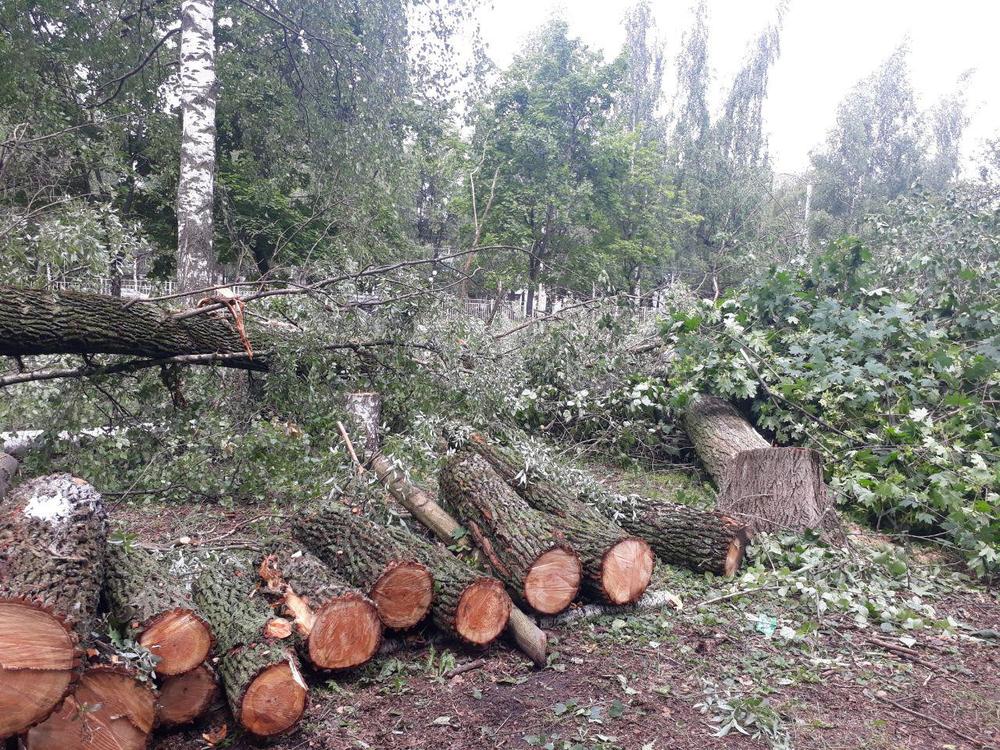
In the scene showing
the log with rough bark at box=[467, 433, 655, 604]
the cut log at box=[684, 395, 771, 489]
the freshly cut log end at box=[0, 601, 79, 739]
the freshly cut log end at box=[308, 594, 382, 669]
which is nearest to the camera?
the freshly cut log end at box=[0, 601, 79, 739]

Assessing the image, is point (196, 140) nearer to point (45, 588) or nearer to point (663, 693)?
point (45, 588)

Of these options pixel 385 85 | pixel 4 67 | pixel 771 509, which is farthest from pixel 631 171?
pixel 771 509

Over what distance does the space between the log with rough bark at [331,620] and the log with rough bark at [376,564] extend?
0.41 ft

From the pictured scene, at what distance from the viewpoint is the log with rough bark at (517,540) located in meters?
2.98

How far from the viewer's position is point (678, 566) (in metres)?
3.74

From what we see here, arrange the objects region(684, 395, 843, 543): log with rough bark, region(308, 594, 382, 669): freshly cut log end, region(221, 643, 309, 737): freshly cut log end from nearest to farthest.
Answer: region(221, 643, 309, 737): freshly cut log end
region(308, 594, 382, 669): freshly cut log end
region(684, 395, 843, 543): log with rough bark

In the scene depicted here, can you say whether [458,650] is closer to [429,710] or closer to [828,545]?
[429,710]

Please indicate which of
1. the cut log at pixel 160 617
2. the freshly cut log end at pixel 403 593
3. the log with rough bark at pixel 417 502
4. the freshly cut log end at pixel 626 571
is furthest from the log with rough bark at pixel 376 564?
the freshly cut log end at pixel 626 571

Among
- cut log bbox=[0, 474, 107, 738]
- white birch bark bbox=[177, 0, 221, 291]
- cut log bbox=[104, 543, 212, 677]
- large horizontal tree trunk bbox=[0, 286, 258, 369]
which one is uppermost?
white birch bark bbox=[177, 0, 221, 291]

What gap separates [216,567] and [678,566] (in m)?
2.40

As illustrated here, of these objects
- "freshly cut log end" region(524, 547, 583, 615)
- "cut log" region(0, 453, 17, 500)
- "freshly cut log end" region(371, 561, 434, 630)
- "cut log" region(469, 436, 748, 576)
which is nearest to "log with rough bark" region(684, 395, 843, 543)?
"cut log" region(469, 436, 748, 576)

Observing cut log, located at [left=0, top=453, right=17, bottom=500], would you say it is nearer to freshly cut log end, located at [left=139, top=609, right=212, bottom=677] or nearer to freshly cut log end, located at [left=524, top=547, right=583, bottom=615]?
freshly cut log end, located at [left=139, top=609, right=212, bottom=677]

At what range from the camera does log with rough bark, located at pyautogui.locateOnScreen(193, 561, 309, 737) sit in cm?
215

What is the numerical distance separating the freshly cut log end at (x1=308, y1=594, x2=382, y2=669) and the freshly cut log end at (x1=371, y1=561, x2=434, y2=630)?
15 cm
